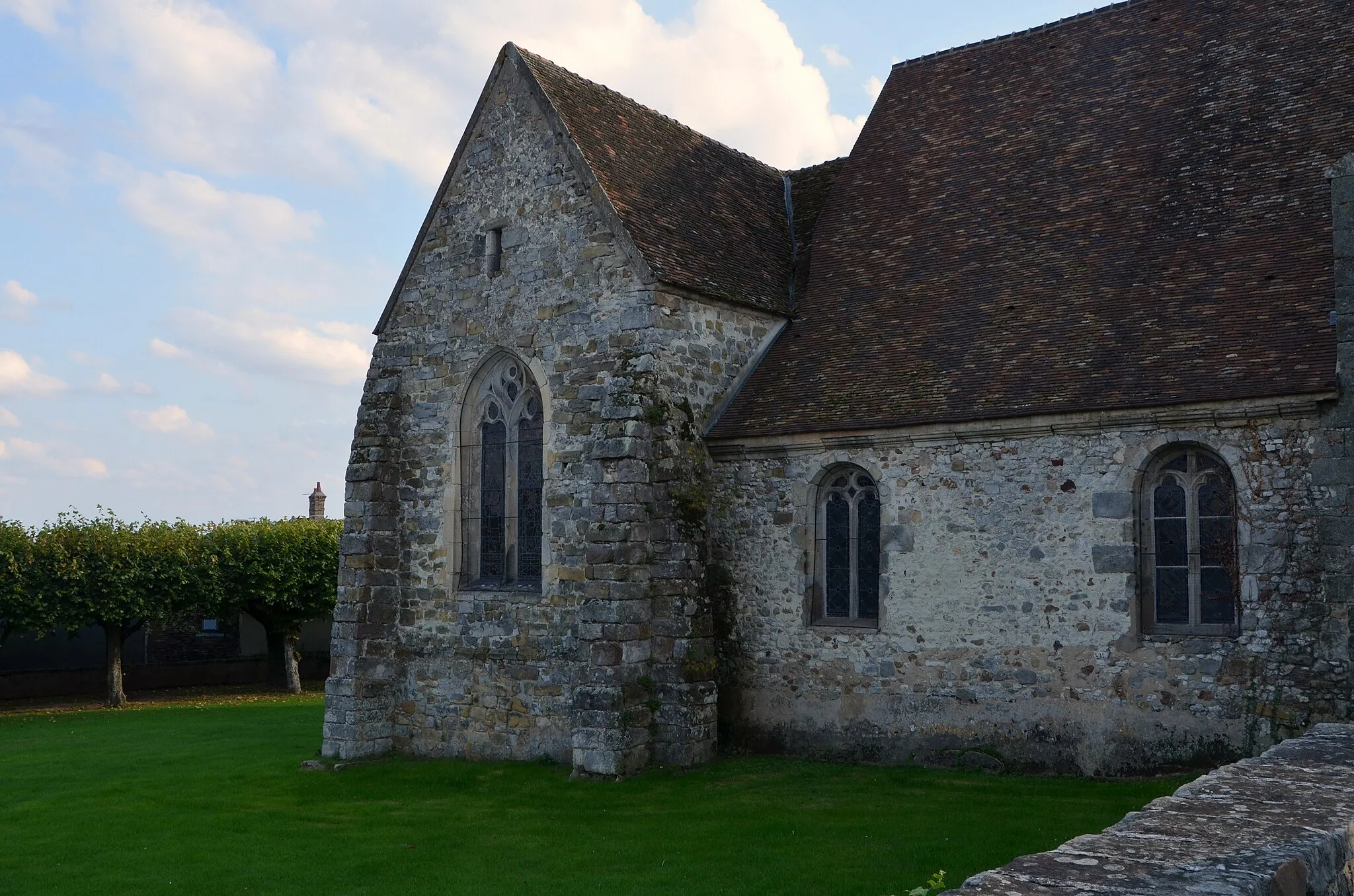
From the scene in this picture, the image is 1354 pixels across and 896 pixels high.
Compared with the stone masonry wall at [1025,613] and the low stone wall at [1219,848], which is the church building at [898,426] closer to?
the stone masonry wall at [1025,613]

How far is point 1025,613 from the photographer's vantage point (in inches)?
470

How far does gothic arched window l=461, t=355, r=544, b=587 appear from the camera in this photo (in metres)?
14.9

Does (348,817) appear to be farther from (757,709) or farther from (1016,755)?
(1016,755)

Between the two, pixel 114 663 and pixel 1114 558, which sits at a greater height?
pixel 1114 558

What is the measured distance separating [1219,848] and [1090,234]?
10428 millimetres

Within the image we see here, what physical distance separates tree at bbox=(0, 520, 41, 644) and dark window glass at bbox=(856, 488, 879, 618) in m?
20.5

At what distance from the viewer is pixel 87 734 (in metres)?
21.6

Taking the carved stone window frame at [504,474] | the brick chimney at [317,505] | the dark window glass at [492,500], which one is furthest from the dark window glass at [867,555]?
the brick chimney at [317,505]

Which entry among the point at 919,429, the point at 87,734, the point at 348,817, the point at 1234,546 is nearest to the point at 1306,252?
the point at 1234,546

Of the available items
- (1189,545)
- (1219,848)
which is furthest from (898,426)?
(1219,848)

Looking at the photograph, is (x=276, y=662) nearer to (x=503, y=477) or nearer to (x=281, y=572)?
(x=281, y=572)

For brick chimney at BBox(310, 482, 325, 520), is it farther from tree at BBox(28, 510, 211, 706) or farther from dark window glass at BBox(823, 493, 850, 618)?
dark window glass at BBox(823, 493, 850, 618)

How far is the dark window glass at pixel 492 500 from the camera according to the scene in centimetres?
1523

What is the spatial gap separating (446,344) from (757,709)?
6.35 meters
